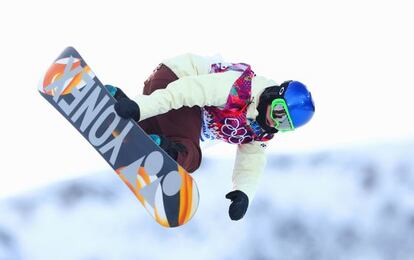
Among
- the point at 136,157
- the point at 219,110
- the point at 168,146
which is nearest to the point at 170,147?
the point at 168,146

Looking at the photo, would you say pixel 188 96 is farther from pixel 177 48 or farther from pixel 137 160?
pixel 177 48

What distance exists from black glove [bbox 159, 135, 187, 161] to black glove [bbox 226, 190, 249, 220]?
31cm

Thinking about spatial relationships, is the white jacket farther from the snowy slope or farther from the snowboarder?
the snowy slope

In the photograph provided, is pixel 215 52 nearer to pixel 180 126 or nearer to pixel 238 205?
pixel 180 126

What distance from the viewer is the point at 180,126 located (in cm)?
246

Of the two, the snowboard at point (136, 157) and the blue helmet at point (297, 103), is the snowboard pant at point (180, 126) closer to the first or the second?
the snowboard at point (136, 157)

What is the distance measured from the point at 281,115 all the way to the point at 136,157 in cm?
56

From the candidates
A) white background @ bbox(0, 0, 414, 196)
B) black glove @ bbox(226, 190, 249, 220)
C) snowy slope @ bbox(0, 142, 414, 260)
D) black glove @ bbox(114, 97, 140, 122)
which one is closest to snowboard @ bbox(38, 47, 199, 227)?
black glove @ bbox(114, 97, 140, 122)

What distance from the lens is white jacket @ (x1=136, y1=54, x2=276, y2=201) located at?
7.29 ft

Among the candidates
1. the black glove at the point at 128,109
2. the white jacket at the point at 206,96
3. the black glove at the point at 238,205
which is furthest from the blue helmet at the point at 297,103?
the black glove at the point at 128,109

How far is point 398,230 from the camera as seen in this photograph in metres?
3.72

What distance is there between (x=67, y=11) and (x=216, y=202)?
148 centimetres

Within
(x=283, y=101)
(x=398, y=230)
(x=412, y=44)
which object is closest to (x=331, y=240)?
(x=398, y=230)

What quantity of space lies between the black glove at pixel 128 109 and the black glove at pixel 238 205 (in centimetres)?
56
